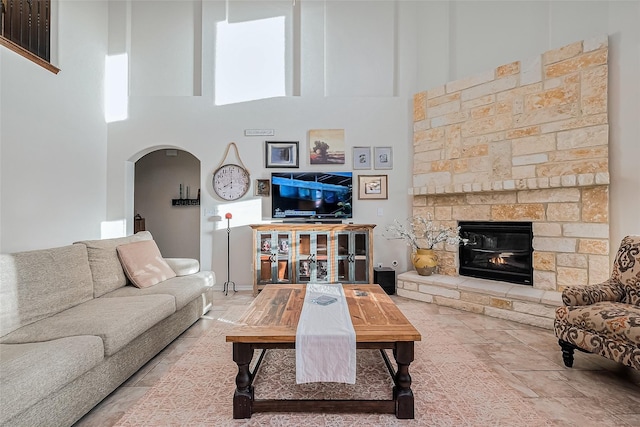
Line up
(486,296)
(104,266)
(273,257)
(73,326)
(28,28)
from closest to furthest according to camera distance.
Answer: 1. (73,326)
2. (104,266)
3. (28,28)
4. (486,296)
5. (273,257)

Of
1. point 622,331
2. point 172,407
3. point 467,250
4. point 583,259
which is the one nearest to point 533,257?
point 583,259

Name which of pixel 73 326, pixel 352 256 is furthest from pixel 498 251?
pixel 73 326

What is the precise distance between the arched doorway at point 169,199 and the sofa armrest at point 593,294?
202 inches

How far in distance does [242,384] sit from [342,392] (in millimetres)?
590

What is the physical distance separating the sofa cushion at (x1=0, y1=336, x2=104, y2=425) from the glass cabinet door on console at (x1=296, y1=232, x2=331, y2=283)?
2.42 meters

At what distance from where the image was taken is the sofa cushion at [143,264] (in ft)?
8.60

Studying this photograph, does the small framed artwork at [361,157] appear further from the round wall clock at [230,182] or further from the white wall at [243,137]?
the round wall clock at [230,182]

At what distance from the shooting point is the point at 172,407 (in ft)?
5.36

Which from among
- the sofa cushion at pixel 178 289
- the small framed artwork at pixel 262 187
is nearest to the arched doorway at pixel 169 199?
the small framed artwork at pixel 262 187

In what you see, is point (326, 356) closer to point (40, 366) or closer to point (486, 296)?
point (40, 366)

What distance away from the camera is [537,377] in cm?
194

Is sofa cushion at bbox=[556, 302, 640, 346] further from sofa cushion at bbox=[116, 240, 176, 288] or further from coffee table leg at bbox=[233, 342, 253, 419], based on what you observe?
sofa cushion at bbox=[116, 240, 176, 288]

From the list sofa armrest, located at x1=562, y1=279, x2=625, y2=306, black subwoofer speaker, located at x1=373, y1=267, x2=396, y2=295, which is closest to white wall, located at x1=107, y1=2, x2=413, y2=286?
black subwoofer speaker, located at x1=373, y1=267, x2=396, y2=295

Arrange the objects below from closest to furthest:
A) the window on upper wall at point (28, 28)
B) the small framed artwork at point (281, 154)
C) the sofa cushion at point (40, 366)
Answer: the sofa cushion at point (40, 366) → the window on upper wall at point (28, 28) → the small framed artwork at point (281, 154)
